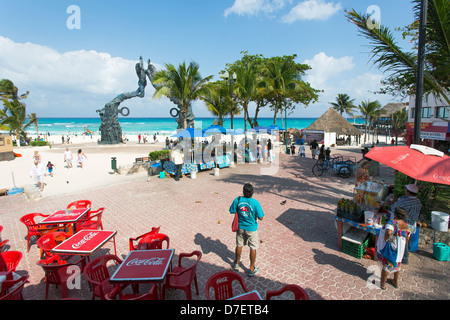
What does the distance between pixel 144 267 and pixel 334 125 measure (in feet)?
117

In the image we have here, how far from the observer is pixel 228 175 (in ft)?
50.5

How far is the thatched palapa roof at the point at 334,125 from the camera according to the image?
33844 mm

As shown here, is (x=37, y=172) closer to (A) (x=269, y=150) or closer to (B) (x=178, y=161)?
(B) (x=178, y=161)

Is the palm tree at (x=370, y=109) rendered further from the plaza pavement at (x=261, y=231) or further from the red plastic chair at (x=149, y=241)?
the red plastic chair at (x=149, y=241)

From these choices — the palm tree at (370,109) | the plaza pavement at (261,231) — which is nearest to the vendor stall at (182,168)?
the plaza pavement at (261,231)

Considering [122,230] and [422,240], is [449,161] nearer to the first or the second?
[422,240]

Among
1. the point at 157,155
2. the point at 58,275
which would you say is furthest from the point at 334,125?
the point at 58,275

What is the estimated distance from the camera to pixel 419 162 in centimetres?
514

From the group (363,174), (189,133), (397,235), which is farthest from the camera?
(189,133)

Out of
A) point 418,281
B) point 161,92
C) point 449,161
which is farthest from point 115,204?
point 449,161

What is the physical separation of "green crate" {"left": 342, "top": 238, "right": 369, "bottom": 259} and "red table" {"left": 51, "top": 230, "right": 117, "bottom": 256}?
5.43 metres

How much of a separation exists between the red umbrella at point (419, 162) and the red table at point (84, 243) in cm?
625

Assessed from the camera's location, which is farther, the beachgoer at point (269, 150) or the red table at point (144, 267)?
the beachgoer at point (269, 150)
